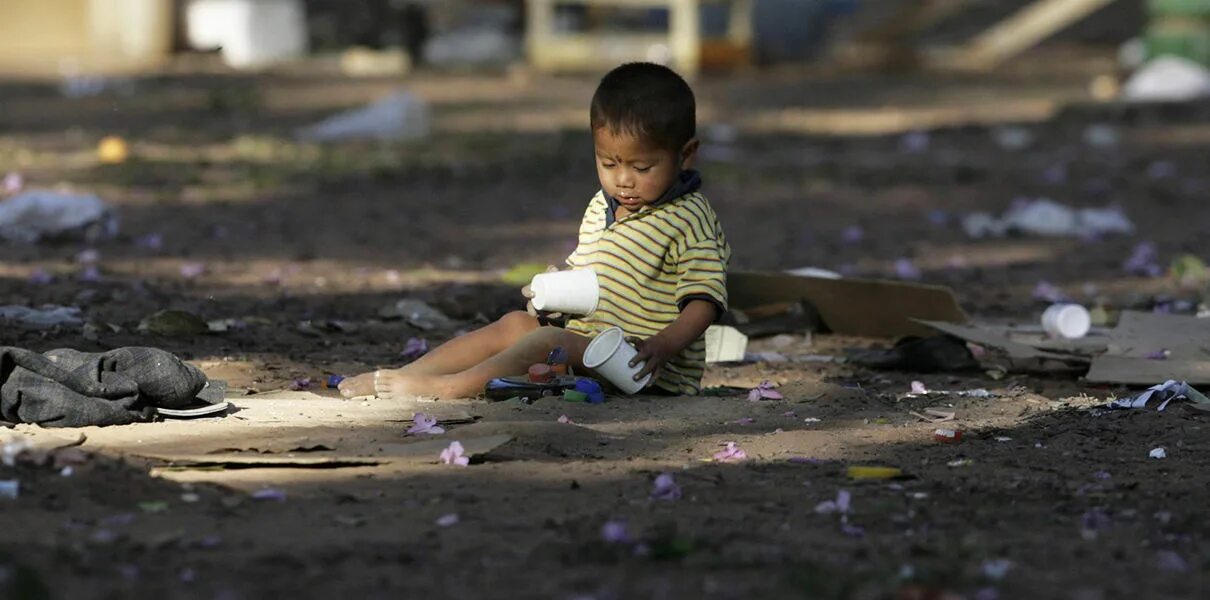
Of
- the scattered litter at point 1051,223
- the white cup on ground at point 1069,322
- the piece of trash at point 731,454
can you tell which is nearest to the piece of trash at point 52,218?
the scattered litter at point 1051,223

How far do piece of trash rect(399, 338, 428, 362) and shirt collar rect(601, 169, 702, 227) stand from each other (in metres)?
0.90

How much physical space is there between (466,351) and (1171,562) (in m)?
2.23

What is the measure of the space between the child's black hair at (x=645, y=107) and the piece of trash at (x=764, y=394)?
0.73m

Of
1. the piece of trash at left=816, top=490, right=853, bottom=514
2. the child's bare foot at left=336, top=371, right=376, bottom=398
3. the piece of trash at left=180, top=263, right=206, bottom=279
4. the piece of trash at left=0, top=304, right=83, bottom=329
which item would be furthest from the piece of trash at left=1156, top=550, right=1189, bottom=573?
the piece of trash at left=180, top=263, right=206, bottom=279

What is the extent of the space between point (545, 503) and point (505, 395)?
3.65 feet

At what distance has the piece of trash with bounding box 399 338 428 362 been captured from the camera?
564 centimetres

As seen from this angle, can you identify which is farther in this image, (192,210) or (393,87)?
(393,87)

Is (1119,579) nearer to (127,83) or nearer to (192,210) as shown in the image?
(192,210)

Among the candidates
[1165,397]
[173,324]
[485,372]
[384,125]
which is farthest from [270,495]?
[384,125]

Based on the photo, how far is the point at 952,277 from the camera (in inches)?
310

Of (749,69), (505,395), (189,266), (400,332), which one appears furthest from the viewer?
(749,69)

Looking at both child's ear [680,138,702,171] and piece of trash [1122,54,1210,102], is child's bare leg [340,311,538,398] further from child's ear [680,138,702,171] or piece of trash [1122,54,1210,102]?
piece of trash [1122,54,1210,102]

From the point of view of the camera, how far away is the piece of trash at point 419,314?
6324mm

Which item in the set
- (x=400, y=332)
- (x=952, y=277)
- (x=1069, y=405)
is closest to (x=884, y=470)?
(x=1069, y=405)
